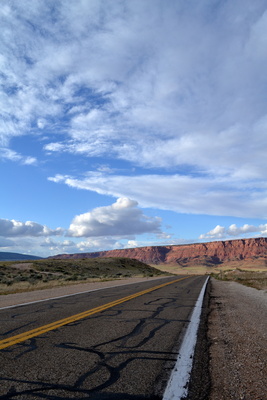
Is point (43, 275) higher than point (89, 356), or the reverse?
point (89, 356)

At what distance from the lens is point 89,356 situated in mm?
4387

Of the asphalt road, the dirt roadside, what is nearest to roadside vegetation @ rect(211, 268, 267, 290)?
the dirt roadside

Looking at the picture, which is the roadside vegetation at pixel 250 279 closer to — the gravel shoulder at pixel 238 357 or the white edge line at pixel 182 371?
the gravel shoulder at pixel 238 357

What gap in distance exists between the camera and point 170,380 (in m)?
3.48

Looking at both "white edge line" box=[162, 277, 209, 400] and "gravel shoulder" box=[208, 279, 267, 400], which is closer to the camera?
"white edge line" box=[162, 277, 209, 400]

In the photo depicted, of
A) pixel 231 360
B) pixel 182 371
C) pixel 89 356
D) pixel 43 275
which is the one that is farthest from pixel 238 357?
pixel 43 275

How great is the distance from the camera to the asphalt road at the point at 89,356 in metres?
3.22

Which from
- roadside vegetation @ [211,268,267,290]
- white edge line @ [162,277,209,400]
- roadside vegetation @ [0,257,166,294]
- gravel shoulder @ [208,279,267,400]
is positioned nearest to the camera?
white edge line @ [162,277,209,400]

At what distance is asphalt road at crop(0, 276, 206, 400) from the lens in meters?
3.22

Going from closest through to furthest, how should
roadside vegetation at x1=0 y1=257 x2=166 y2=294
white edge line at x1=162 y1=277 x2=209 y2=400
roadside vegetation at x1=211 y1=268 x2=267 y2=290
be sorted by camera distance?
white edge line at x1=162 y1=277 x2=209 y2=400 < roadside vegetation at x1=0 y1=257 x2=166 y2=294 < roadside vegetation at x1=211 y1=268 x2=267 y2=290

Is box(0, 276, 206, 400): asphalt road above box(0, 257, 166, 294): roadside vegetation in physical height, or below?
above

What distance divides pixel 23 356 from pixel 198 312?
20.4 feet

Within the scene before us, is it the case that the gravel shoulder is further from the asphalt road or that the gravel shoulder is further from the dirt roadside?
the asphalt road

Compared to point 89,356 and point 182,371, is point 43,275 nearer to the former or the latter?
point 89,356
